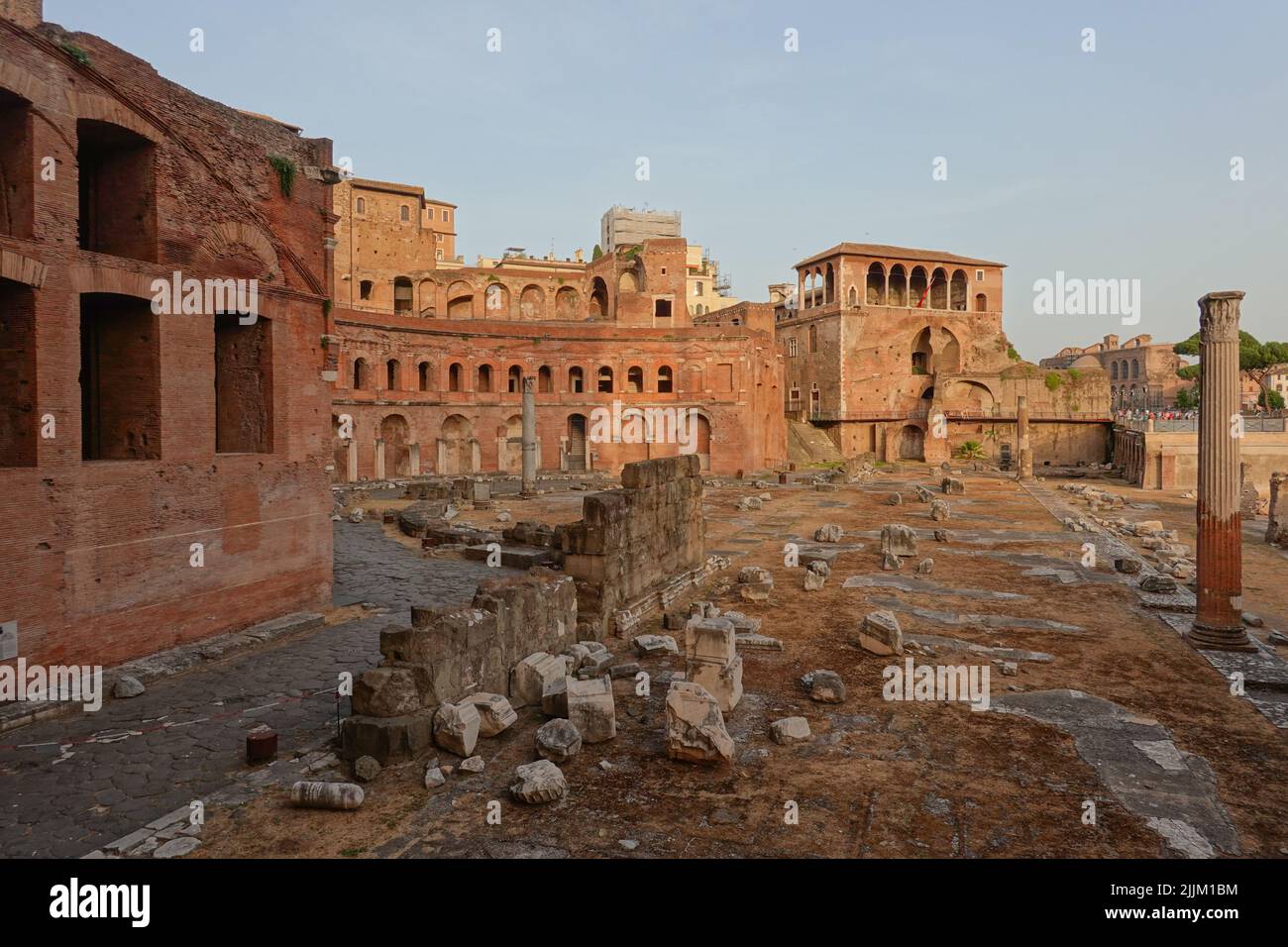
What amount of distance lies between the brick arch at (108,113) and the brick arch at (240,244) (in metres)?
1.30

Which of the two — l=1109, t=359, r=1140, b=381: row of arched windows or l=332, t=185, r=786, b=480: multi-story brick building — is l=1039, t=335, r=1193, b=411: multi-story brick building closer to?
l=1109, t=359, r=1140, b=381: row of arched windows

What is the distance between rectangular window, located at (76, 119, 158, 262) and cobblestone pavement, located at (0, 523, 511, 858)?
5583mm

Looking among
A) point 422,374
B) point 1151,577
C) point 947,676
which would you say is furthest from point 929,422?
point 947,676

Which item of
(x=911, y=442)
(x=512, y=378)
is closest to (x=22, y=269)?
(x=512, y=378)

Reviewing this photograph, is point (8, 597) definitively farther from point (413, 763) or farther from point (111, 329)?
point (413, 763)

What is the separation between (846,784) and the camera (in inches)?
259

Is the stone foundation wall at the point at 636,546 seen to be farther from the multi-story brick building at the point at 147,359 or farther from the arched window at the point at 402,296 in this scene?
the arched window at the point at 402,296

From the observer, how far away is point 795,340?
202ft

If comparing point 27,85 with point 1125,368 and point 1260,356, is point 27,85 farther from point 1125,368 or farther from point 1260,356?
point 1125,368

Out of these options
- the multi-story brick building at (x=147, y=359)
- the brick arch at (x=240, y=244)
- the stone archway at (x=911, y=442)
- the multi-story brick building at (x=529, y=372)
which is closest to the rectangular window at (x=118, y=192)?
the multi-story brick building at (x=147, y=359)

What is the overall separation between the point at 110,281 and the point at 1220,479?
48.2 ft

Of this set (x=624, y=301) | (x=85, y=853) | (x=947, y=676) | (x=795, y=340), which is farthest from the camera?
(x=795, y=340)

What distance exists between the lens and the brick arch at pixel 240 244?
10.9 metres

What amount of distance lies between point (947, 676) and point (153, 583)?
9.98 m
